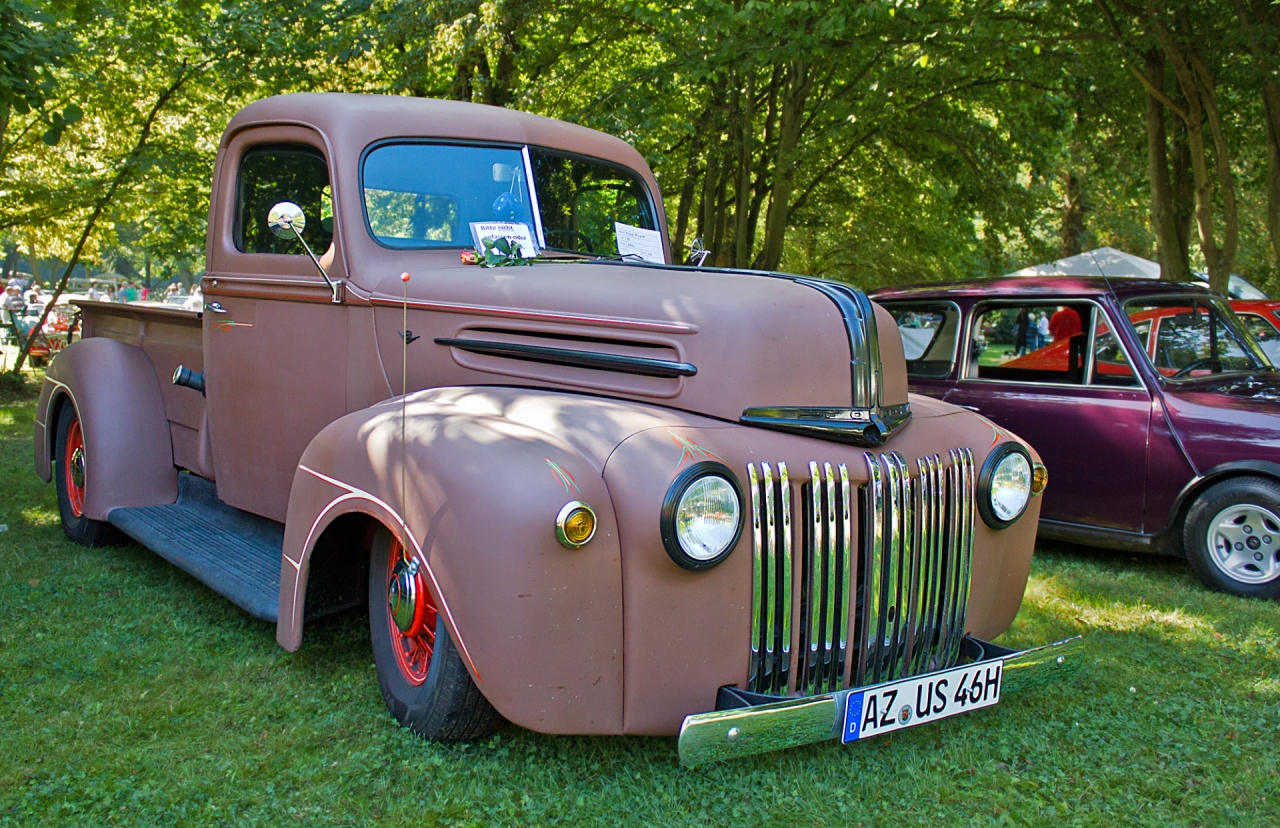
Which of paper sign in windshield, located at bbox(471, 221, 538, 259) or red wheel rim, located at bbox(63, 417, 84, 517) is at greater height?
paper sign in windshield, located at bbox(471, 221, 538, 259)

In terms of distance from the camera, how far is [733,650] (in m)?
2.52

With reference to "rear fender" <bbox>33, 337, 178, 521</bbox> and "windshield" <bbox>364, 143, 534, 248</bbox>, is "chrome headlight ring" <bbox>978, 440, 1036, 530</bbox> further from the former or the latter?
"rear fender" <bbox>33, 337, 178, 521</bbox>

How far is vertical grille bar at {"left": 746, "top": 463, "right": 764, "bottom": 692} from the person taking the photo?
8.24 feet

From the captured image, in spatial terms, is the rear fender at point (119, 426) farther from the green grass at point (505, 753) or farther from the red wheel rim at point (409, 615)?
the red wheel rim at point (409, 615)

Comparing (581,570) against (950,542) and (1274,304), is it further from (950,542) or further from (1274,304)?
(1274,304)

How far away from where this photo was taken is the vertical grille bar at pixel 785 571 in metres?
2.56

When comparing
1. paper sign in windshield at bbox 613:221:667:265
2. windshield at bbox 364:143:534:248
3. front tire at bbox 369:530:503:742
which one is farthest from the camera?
paper sign in windshield at bbox 613:221:667:265

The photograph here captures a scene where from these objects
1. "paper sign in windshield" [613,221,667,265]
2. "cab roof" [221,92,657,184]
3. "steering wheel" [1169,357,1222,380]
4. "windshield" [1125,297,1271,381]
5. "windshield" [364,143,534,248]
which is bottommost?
"steering wheel" [1169,357,1222,380]

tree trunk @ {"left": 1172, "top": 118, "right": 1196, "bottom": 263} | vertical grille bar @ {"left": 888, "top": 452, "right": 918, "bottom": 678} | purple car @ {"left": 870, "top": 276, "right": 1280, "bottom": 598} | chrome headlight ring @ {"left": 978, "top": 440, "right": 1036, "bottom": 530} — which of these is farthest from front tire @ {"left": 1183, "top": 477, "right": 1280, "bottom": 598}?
tree trunk @ {"left": 1172, "top": 118, "right": 1196, "bottom": 263}

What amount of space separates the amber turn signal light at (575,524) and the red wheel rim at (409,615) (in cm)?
65

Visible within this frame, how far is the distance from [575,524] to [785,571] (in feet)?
1.99

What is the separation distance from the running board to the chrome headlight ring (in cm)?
232

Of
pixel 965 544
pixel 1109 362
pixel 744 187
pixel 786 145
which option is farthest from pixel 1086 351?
pixel 744 187

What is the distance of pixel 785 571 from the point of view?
2559 mm
